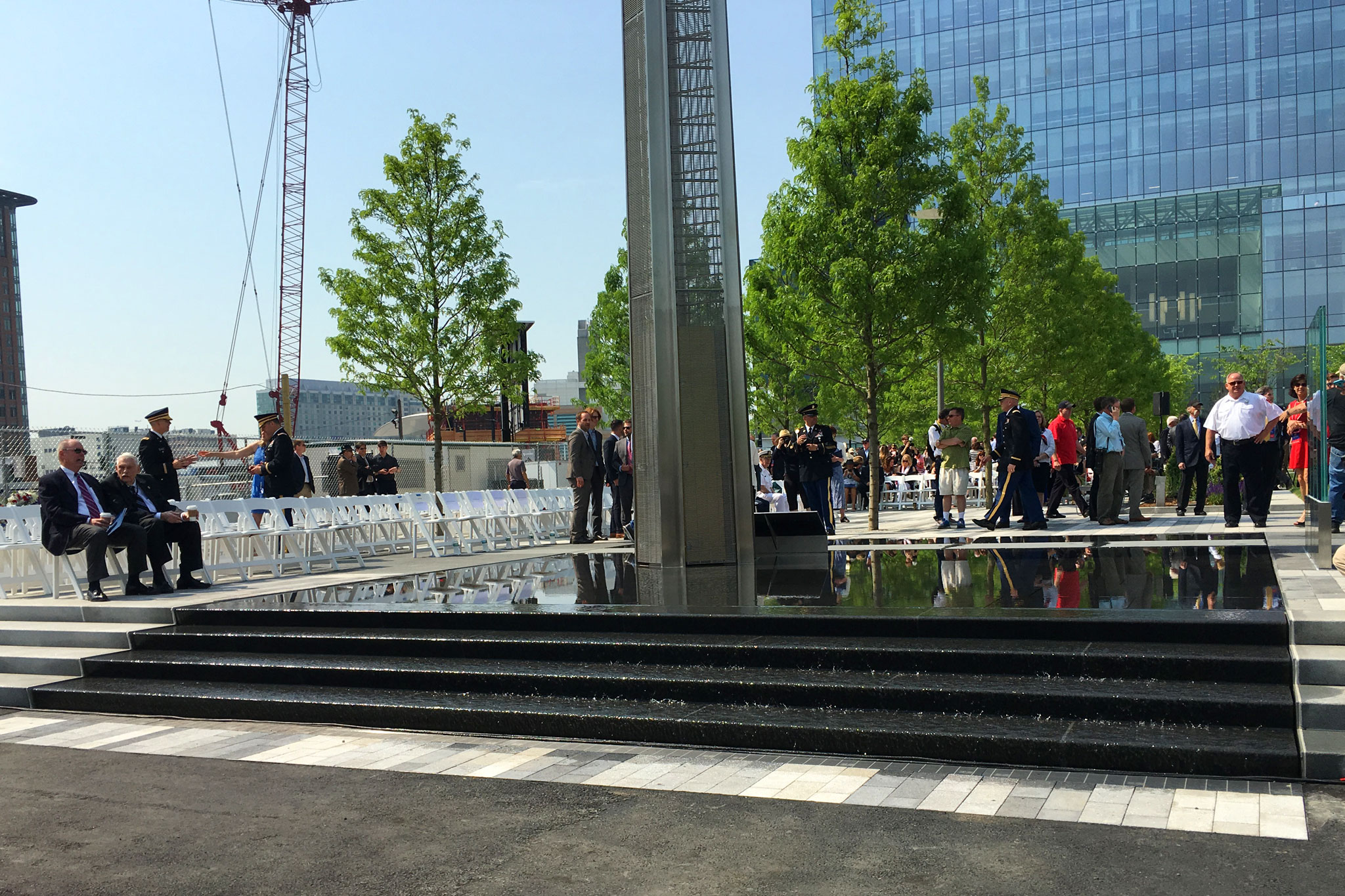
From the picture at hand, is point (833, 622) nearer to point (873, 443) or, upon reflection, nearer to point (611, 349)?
point (873, 443)

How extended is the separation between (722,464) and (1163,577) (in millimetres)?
3954

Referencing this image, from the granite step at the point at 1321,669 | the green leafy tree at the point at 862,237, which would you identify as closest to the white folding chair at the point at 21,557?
the granite step at the point at 1321,669

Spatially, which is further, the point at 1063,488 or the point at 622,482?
the point at 1063,488

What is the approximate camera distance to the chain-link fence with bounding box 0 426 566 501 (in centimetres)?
1786

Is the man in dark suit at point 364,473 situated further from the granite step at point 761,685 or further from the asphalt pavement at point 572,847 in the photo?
the asphalt pavement at point 572,847

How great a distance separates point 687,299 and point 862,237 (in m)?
7.13

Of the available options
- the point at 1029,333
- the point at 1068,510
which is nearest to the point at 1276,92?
the point at 1029,333

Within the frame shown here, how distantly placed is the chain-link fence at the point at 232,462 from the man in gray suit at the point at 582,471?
5.92 m

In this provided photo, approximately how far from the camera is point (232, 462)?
107ft

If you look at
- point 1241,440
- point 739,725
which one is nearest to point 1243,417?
point 1241,440

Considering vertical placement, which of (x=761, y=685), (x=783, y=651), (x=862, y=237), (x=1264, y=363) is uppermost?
(x=862, y=237)

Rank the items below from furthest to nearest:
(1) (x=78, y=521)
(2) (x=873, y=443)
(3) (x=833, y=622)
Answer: (2) (x=873, y=443) < (1) (x=78, y=521) < (3) (x=833, y=622)

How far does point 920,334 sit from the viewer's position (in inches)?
716

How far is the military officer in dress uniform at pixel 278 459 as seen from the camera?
1420 centimetres
